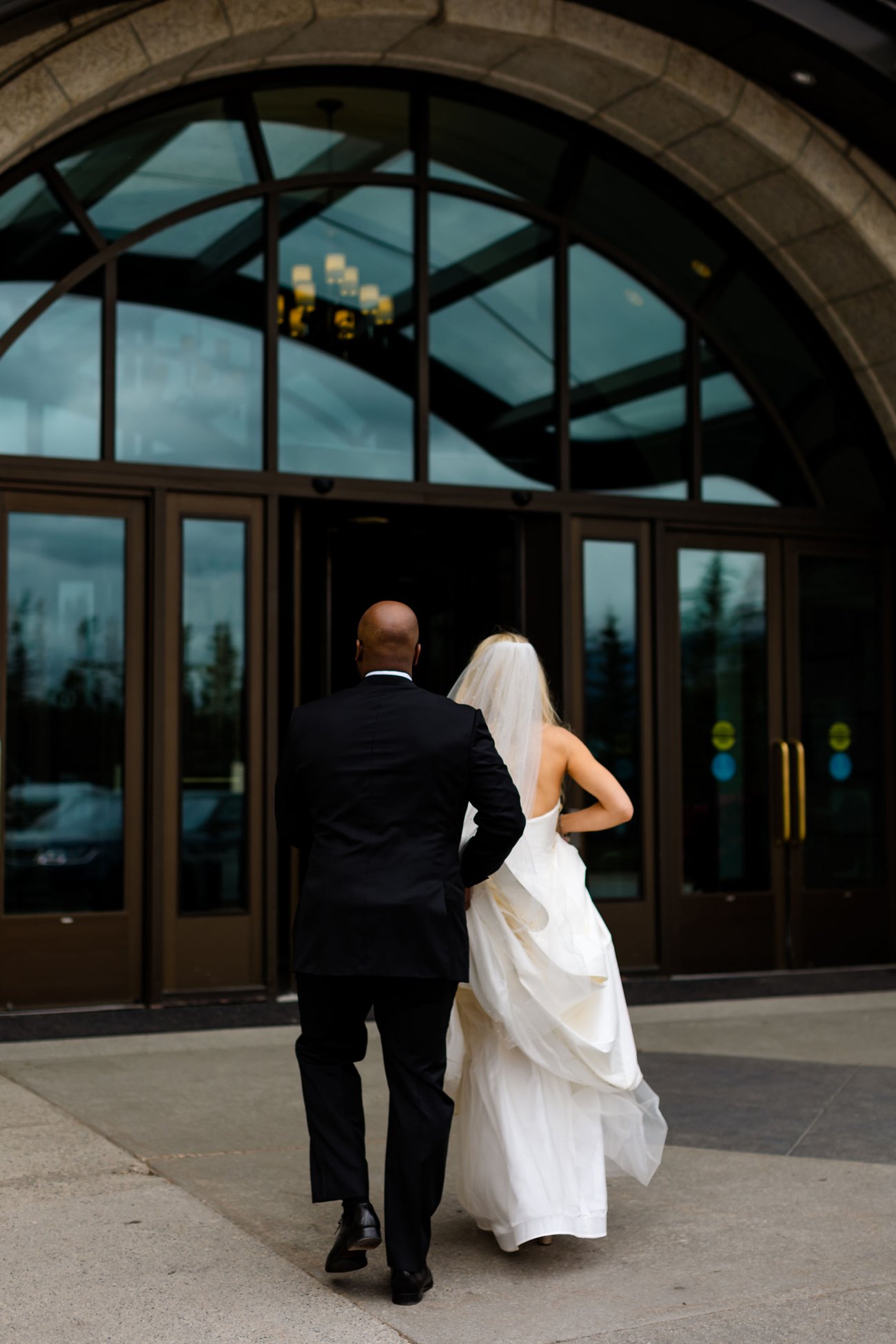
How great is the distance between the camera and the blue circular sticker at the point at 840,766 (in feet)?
33.1

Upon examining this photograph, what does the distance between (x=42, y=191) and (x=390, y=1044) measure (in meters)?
6.01

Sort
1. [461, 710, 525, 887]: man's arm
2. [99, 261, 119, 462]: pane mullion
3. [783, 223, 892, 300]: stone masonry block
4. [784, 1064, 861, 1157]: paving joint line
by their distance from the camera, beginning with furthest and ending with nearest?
1. [783, 223, 892, 300]: stone masonry block
2. [99, 261, 119, 462]: pane mullion
3. [784, 1064, 861, 1157]: paving joint line
4. [461, 710, 525, 887]: man's arm

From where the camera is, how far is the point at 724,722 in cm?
979

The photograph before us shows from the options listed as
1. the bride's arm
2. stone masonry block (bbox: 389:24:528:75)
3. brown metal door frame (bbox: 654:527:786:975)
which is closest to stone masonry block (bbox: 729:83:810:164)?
stone masonry block (bbox: 389:24:528:75)

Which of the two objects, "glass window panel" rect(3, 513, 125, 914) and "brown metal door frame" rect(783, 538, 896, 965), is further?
"brown metal door frame" rect(783, 538, 896, 965)

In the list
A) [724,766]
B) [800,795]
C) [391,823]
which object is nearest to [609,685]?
[724,766]

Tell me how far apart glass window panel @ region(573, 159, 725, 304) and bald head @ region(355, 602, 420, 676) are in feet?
20.4

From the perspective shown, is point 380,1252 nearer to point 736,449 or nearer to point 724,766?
point 724,766

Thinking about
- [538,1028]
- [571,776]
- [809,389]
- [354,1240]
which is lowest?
[354,1240]

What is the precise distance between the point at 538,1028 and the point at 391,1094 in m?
0.50

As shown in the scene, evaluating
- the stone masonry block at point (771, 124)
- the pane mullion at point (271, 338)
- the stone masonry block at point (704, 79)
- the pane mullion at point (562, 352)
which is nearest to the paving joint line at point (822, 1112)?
the pane mullion at point (562, 352)

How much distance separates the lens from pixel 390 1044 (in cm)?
390

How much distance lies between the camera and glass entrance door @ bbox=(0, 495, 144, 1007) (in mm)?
8133

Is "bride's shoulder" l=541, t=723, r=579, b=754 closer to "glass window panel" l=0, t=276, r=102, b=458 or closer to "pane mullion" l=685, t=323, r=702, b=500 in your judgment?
"glass window panel" l=0, t=276, r=102, b=458
